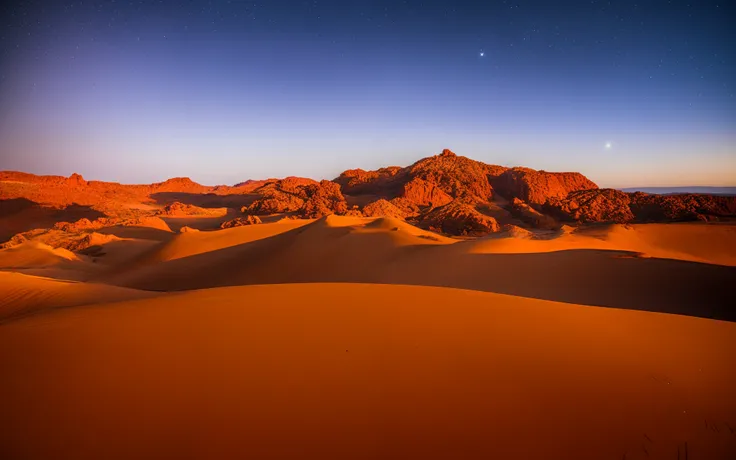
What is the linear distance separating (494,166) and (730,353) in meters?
44.5

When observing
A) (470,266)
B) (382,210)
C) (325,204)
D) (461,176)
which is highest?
(461,176)

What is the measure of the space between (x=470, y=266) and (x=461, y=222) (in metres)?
11.1

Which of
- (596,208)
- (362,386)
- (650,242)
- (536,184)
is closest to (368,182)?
(536,184)

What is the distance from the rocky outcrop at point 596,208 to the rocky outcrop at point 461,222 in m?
8.09

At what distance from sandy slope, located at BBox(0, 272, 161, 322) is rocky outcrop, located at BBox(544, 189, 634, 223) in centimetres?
2545

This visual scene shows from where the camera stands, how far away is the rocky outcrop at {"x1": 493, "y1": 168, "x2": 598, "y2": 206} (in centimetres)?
3225

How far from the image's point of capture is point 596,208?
24281mm

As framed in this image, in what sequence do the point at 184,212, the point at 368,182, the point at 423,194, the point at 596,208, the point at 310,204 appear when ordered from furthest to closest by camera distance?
the point at 368,182 → the point at 184,212 → the point at 423,194 → the point at 310,204 → the point at 596,208

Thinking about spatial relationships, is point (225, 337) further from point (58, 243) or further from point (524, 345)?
point (58, 243)

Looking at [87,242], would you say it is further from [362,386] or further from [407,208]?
[362,386]

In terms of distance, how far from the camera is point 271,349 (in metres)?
2.67

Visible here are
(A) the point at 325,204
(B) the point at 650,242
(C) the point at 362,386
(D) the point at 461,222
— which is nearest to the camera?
(C) the point at 362,386

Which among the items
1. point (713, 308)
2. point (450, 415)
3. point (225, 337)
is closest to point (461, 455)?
point (450, 415)

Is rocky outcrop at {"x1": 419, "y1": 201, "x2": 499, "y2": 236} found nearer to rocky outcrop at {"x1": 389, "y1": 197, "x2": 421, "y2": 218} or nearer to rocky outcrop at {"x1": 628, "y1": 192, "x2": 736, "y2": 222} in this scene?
rocky outcrop at {"x1": 389, "y1": 197, "x2": 421, "y2": 218}
